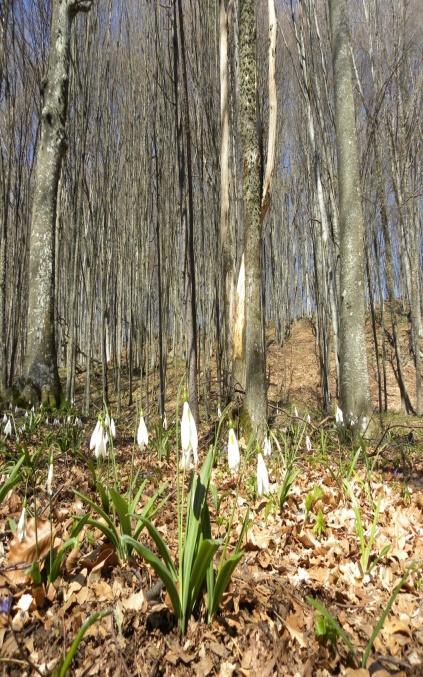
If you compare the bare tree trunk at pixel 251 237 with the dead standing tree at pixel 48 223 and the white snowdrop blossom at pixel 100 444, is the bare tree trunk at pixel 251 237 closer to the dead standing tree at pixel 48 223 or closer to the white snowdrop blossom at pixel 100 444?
the white snowdrop blossom at pixel 100 444

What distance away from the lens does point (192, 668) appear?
3.31 feet

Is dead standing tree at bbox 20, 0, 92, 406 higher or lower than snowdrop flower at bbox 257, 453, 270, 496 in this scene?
higher

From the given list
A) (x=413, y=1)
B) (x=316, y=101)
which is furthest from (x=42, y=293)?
(x=413, y=1)

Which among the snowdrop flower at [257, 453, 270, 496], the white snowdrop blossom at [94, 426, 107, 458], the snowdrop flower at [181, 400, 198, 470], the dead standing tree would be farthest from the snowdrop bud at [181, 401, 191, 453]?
the dead standing tree

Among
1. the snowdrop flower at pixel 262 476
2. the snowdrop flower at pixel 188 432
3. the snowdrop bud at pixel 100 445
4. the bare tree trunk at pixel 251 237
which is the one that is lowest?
the snowdrop flower at pixel 262 476

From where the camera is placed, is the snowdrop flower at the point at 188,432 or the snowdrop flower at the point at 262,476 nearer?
the snowdrop flower at the point at 188,432

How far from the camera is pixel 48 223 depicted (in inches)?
211

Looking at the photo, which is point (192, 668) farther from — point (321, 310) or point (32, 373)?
point (321, 310)

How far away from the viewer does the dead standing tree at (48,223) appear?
505cm

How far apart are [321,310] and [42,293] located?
5633mm

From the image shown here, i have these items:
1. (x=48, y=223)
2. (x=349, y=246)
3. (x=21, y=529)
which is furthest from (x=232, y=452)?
(x=48, y=223)

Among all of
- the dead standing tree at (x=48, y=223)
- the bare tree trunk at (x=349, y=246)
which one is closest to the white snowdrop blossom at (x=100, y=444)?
the bare tree trunk at (x=349, y=246)

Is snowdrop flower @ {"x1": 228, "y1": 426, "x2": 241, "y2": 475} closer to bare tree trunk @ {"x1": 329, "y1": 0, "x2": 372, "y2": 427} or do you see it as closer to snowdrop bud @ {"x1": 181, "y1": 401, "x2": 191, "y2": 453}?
snowdrop bud @ {"x1": 181, "y1": 401, "x2": 191, "y2": 453}

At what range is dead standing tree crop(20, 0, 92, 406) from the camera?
505 cm
